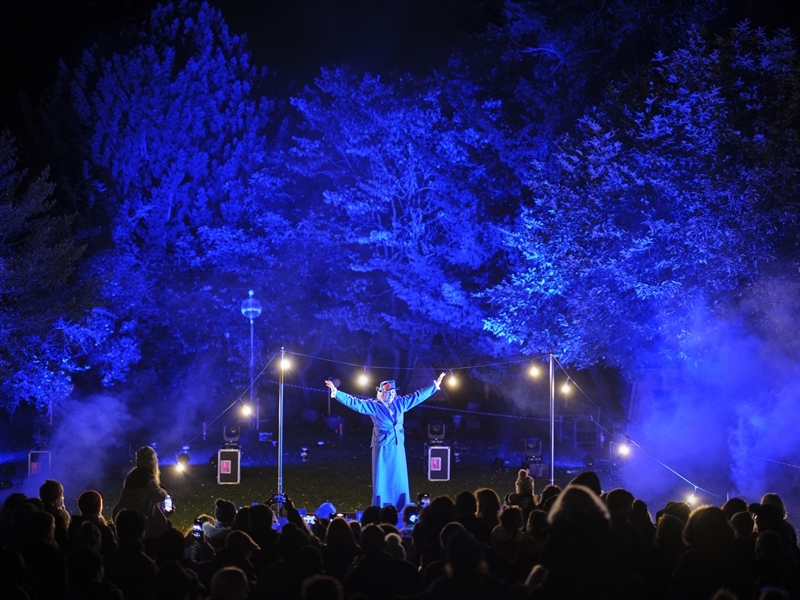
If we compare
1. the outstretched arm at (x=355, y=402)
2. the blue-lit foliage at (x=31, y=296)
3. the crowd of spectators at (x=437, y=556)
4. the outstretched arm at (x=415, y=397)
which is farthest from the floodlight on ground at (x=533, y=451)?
the crowd of spectators at (x=437, y=556)

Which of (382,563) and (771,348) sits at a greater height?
(771,348)

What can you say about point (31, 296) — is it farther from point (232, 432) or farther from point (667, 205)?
point (667, 205)

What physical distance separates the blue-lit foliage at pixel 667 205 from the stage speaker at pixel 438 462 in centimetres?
384

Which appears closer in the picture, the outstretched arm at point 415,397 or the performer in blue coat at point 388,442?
the performer in blue coat at point 388,442

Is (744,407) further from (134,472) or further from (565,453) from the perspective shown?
(134,472)

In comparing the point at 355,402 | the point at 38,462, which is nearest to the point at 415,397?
the point at 355,402

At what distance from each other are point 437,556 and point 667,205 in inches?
489

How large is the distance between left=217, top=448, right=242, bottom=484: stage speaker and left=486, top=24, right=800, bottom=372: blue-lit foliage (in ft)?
23.2

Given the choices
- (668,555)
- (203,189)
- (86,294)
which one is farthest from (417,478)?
(668,555)

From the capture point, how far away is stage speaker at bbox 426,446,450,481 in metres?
16.6

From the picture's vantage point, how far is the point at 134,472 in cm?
839

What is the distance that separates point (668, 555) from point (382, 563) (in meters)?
2.27

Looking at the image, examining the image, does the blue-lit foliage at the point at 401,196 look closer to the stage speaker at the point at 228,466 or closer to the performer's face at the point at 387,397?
the stage speaker at the point at 228,466

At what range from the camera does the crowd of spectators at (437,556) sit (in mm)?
5043
